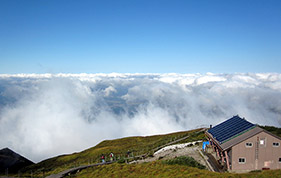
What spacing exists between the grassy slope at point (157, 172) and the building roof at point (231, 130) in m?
8.33

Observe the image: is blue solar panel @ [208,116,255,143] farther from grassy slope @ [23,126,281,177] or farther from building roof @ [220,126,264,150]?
grassy slope @ [23,126,281,177]

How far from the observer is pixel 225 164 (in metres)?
40.3

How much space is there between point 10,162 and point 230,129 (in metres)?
74.0

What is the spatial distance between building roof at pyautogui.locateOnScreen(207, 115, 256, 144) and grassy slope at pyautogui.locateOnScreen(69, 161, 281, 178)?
27.3 feet

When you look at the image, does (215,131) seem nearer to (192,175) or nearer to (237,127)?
(237,127)

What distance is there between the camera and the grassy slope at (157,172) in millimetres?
32844

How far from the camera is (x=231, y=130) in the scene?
4459 centimetres

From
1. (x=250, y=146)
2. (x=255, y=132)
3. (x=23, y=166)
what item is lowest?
(x=23, y=166)

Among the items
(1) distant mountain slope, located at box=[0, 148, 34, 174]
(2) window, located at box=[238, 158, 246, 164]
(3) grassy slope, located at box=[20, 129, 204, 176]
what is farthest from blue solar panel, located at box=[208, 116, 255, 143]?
(1) distant mountain slope, located at box=[0, 148, 34, 174]

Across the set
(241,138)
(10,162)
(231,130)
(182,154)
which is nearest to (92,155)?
(10,162)

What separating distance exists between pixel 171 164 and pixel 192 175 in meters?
9.04

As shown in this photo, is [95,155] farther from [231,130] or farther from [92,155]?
[231,130]

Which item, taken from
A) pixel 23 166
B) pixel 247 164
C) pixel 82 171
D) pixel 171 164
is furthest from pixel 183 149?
pixel 23 166

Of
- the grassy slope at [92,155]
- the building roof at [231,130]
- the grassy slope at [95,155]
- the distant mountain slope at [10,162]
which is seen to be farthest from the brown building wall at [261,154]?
the distant mountain slope at [10,162]
